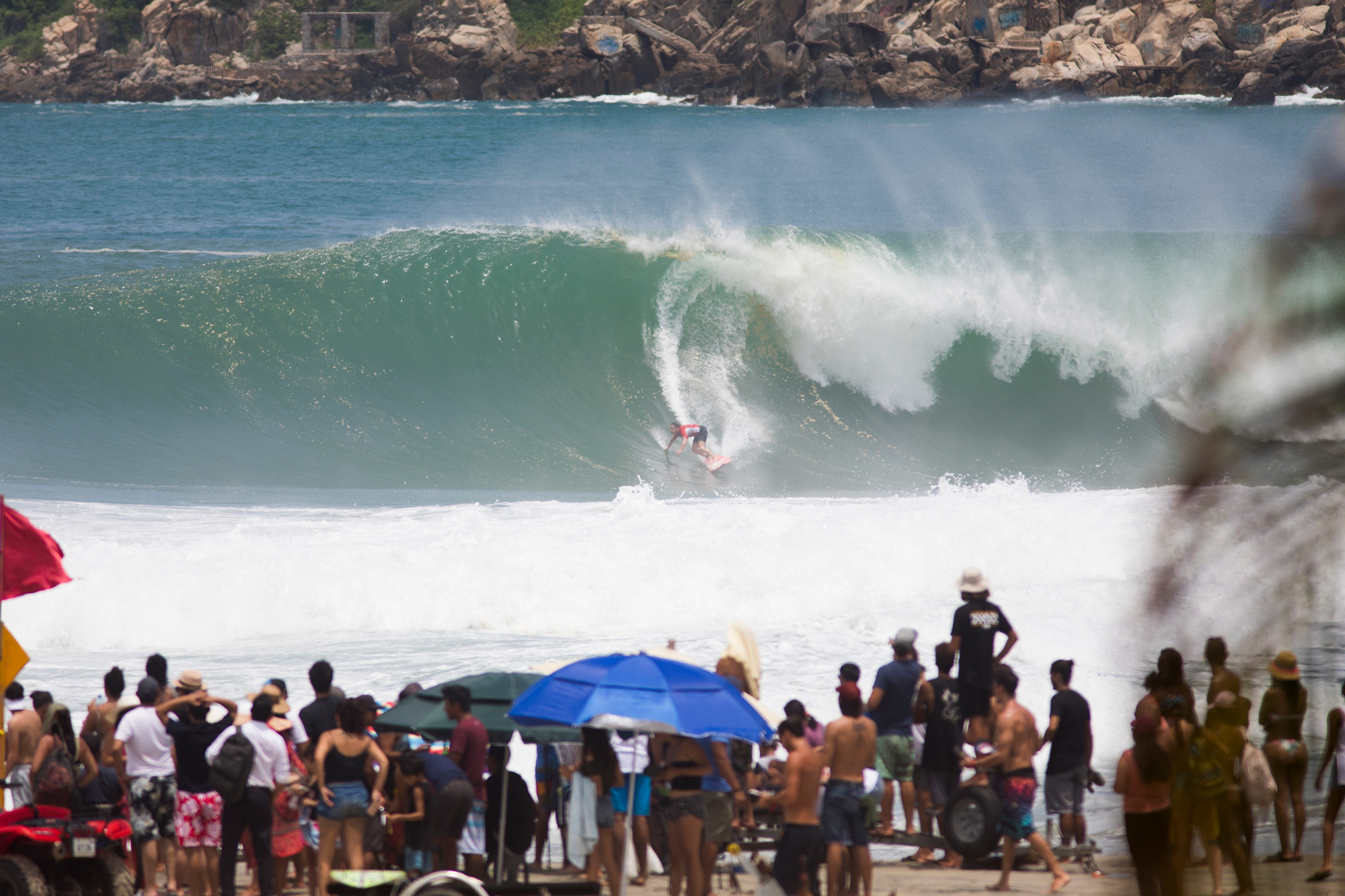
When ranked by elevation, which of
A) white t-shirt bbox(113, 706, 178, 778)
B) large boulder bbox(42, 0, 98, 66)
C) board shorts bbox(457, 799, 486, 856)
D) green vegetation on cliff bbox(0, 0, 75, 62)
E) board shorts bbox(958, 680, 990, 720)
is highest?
green vegetation on cliff bbox(0, 0, 75, 62)

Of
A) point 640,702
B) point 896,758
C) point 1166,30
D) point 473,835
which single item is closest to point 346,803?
point 473,835

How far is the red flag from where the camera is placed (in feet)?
21.2

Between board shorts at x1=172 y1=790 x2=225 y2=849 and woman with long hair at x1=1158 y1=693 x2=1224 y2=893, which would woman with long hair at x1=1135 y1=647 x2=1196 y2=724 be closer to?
woman with long hair at x1=1158 y1=693 x2=1224 y2=893

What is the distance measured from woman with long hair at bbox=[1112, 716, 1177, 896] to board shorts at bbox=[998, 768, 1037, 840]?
6.02m

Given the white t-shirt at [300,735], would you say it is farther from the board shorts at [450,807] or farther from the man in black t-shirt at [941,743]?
the man in black t-shirt at [941,743]

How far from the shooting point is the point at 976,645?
6.79 m

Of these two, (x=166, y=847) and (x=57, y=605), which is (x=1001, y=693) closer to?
(x=166, y=847)

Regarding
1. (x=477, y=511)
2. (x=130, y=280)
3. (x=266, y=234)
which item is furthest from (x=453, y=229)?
(x=477, y=511)

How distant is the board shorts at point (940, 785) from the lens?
22.6ft

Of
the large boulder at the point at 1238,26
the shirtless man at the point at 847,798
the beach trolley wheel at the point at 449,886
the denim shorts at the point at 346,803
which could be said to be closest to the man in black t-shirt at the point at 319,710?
the denim shorts at the point at 346,803

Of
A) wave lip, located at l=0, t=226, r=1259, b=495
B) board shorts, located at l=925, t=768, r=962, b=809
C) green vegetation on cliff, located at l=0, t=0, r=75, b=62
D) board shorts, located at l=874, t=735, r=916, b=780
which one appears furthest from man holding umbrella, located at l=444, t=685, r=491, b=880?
green vegetation on cliff, located at l=0, t=0, r=75, b=62

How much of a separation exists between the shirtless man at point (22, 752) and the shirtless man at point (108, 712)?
0.24 metres

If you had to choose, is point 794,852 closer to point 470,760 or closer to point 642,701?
point 642,701

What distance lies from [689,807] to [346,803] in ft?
5.04
